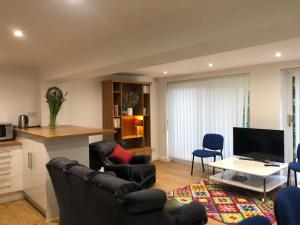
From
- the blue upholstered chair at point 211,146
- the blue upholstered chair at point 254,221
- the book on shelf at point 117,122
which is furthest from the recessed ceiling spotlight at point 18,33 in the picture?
the blue upholstered chair at point 211,146

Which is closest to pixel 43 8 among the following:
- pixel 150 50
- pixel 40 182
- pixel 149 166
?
pixel 150 50

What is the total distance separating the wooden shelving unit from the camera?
219 inches

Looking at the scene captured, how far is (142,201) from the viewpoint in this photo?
1.85 metres

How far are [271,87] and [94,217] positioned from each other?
3.94 metres

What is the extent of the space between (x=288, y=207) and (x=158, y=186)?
3171 mm

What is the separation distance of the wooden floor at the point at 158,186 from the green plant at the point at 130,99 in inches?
65.1

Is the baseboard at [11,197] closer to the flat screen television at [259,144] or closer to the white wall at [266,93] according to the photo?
the flat screen television at [259,144]

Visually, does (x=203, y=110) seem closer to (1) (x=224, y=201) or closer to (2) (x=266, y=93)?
(2) (x=266, y=93)

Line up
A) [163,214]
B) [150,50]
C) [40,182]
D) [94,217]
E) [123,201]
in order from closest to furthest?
[123,201] → [163,214] → [94,217] → [150,50] → [40,182]

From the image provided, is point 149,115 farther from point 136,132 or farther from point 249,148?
point 249,148

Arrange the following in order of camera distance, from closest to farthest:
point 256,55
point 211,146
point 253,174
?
1. point 253,174
2. point 256,55
3. point 211,146

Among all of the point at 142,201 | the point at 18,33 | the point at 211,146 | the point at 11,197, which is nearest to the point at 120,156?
the point at 11,197

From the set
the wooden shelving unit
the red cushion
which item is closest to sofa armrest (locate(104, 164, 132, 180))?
the red cushion

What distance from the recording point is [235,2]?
1868 millimetres
